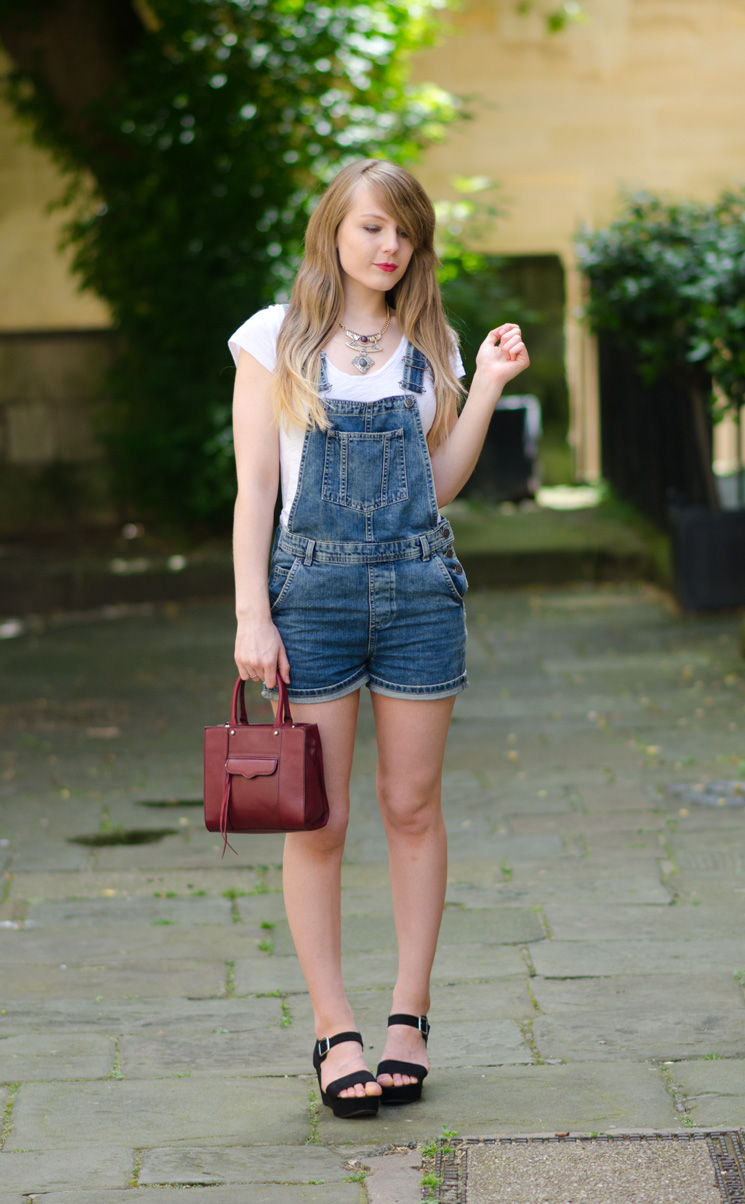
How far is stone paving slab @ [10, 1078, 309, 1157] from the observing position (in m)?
2.75

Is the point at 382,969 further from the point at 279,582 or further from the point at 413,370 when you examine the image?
the point at 413,370

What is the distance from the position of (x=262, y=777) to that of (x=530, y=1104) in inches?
32.6

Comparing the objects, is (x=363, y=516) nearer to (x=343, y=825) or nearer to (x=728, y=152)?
(x=343, y=825)

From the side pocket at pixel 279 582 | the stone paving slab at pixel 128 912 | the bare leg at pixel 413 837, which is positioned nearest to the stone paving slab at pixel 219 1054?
the bare leg at pixel 413 837

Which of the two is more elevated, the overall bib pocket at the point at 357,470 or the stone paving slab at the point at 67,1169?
the overall bib pocket at the point at 357,470

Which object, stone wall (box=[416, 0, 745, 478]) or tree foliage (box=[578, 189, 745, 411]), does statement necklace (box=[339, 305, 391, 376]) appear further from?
stone wall (box=[416, 0, 745, 478])

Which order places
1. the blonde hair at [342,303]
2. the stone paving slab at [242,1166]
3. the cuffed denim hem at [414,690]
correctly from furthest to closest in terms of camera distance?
the cuffed denim hem at [414,690]
the blonde hair at [342,303]
the stone paving slab at [242,1166]

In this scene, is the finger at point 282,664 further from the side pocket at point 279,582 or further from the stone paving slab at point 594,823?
the stone paving slab at point 594,823

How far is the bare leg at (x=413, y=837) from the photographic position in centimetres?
285

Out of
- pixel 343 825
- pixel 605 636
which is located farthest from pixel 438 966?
pixel 605 636

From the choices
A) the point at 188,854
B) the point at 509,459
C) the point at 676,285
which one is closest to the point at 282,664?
the point at 188,854

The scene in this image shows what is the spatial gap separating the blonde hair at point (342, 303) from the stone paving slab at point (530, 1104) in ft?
4.12

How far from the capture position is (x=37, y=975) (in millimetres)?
3561

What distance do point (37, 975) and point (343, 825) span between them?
112 centimetres
